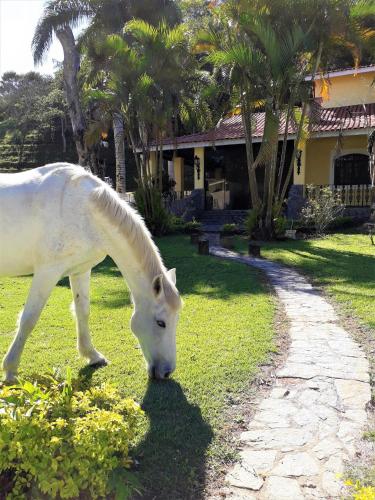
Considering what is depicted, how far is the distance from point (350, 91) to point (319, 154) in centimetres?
409

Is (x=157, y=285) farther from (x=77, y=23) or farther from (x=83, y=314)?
(x=77, y=23)

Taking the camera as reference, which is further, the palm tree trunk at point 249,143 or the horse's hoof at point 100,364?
the palm tree trunk at point 249,143

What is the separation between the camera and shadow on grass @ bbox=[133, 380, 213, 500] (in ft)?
8.67

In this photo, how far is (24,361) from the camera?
180 inches

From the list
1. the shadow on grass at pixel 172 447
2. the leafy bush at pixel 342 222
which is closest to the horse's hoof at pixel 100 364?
the shadow on grass at pixel 172 447

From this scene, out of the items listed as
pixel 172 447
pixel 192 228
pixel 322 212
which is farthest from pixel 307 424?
pixel 192 228

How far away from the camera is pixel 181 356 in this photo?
4.71m

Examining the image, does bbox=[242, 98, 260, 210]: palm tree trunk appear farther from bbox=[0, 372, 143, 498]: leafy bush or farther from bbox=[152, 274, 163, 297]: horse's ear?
bbox=[0, 372, 143, 498]: leafy bush

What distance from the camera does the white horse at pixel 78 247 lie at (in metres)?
3.68

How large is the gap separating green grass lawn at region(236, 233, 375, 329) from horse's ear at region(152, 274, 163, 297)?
3.40 metres

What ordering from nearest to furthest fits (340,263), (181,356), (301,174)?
(181,356), (340,263), (301,174)

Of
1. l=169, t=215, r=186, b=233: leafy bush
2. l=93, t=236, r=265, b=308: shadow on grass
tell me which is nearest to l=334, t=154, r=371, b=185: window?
l=169, t=215, r=186, b=233: leafy bush

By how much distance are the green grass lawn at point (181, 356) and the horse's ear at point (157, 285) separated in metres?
→ 0.90

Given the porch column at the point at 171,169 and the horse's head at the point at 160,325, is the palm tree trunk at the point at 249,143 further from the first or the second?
the porch column at the point at 171,169
